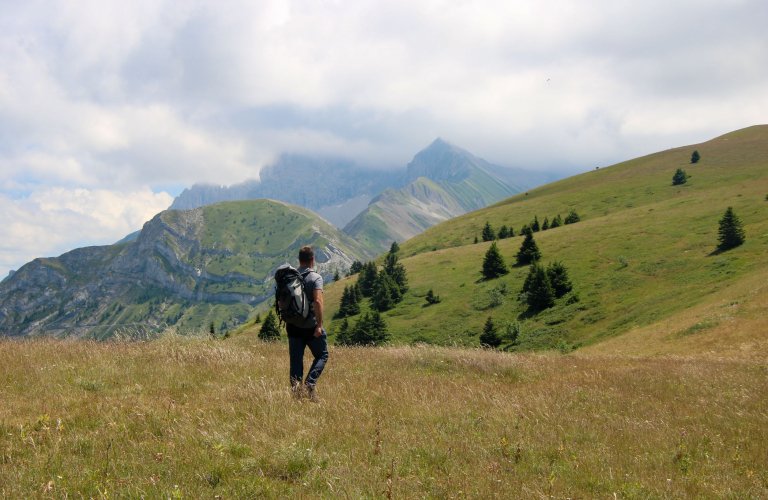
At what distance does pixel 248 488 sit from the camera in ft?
11.9

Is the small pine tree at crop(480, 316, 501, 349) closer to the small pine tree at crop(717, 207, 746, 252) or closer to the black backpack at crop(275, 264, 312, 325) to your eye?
the small pine tree at crop(717, 207, 746, 252)

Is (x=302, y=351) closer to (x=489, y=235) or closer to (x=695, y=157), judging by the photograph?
(x=489, y=235)

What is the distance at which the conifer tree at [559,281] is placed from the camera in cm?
4147

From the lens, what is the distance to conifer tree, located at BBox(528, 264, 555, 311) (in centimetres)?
4019

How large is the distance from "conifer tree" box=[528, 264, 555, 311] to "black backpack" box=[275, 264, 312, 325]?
38485 millimetres

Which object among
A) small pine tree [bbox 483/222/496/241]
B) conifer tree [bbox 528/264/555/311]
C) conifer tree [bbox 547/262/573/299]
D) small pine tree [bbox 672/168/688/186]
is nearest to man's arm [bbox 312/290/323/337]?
conifer tree [bbox 528/264/555/311]

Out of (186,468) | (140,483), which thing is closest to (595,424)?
(186,468)

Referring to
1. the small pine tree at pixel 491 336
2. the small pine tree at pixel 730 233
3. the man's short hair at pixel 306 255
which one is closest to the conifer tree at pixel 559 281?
the small pine tree at pixel 491 336

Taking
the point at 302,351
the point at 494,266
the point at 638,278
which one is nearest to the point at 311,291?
the point at 302,351

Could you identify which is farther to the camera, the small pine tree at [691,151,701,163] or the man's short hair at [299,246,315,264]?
the small pine tree at [691,151,701,163]

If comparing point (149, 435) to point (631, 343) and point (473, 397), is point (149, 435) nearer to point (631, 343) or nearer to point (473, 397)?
point (473, 397)

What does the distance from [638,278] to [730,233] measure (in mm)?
10363

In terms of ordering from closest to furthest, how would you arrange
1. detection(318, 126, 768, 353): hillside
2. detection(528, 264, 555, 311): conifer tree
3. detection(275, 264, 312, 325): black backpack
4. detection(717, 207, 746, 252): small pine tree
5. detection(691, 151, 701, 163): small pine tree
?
detection(275, 264, 312, 325): black backpack < detection(318, 126, 768, 353): hillside < detection(717, 207, 746, 252): small pine tree < detection(528, 264, 555, 311): conifer tree < detection(691, 151, 701, 163): small pine tree

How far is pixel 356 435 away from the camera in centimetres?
502
